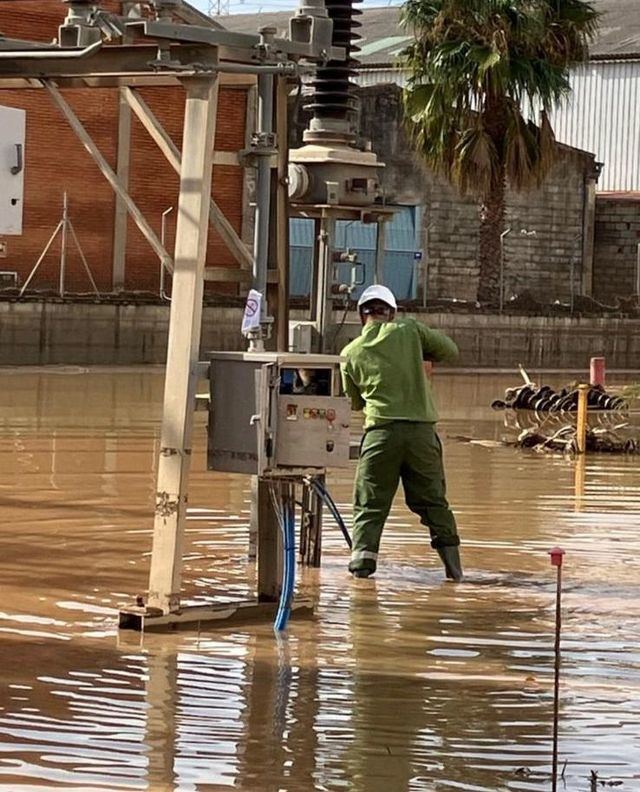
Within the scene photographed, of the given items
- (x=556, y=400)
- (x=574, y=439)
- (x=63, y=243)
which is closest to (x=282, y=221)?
(x=574, y=439)

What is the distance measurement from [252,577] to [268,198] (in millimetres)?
2492

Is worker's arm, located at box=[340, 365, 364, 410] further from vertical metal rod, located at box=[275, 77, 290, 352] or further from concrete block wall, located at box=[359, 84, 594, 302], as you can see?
concrete block wall, located at box=[359, 84, 594, 302]

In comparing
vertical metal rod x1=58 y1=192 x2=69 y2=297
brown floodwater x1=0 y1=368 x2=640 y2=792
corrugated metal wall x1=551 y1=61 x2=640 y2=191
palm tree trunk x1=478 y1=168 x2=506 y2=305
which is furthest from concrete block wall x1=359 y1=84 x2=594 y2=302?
brown floodwater x1=0 y1=368 x2=640 y2=792

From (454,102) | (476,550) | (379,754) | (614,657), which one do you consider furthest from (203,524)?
(454,102)

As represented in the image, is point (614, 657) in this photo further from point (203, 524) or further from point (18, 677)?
point (203, 524)

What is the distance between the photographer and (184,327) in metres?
9.32

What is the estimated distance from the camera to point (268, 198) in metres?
10.0

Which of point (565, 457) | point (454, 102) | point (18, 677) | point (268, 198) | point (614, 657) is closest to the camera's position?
point (18, 677)

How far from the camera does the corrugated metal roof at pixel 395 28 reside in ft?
178

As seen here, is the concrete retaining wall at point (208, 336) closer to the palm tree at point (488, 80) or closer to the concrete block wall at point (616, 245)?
the palm tree at point (488, 80)

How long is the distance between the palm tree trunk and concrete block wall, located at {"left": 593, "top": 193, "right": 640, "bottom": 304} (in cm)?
608

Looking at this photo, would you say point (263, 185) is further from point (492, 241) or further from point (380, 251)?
point (492, 241)

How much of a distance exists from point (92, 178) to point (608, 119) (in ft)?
61.1

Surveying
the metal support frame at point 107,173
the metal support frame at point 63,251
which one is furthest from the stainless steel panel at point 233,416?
the metal support frame at point 63,251
